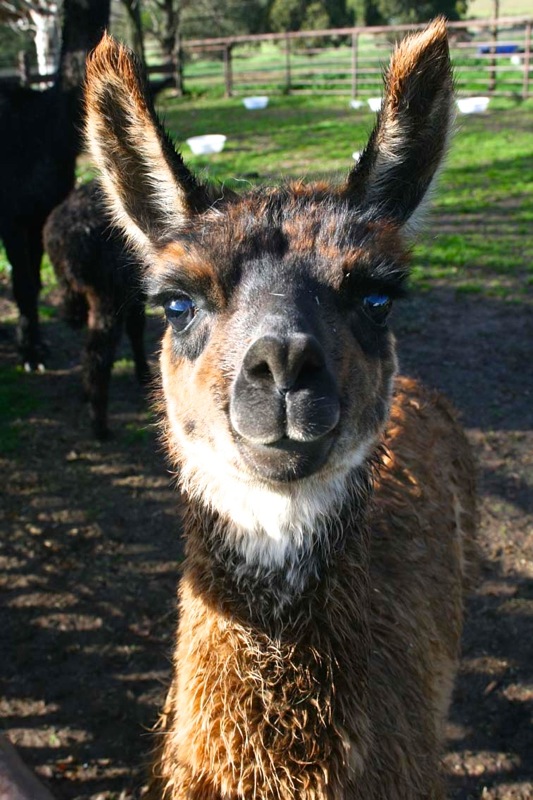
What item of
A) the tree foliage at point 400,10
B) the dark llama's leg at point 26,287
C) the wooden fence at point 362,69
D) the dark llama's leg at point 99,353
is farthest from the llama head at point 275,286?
the tree foliage at point 400,10

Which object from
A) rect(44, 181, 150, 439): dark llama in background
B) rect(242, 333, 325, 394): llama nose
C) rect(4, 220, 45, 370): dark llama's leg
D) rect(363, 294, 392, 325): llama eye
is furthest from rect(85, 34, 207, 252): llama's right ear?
rect(4, 220, 45, 370): dark llama's leg

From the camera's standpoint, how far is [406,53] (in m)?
2.42

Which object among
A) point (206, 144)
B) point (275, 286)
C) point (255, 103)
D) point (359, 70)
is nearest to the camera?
point (275, 286)

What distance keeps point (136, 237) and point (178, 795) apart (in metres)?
2.12

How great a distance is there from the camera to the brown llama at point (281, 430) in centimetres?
214

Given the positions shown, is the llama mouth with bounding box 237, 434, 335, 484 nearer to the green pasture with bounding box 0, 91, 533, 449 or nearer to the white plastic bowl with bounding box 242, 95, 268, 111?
the green pasture with bounding box 0, 91, 533, 449

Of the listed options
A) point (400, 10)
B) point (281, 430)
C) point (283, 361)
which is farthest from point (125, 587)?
Answer: point (400, 10)

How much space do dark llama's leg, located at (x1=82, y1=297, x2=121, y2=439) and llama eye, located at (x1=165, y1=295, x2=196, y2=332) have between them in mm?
3921

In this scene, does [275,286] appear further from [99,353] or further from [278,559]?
[99,353]

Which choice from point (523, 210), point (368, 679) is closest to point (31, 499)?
point (368, 679)

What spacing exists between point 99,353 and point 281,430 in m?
4.71

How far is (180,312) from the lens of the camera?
2467mm

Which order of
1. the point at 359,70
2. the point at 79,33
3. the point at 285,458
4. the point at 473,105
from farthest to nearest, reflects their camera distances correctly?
1. the point at 359,70
2. the point at 473,105
3. the point at 79,33
4. the point at 285,458

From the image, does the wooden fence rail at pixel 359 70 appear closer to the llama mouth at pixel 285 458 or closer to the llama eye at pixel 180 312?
the llama eye at pixel 180 312
